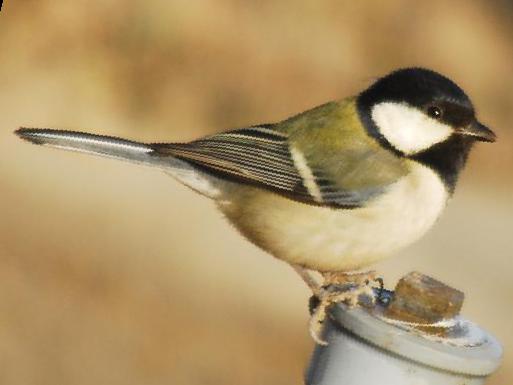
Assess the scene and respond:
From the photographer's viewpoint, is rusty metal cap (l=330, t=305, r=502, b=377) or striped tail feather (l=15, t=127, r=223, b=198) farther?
striped tail feather (l=15, t=127, r=223, b=198)

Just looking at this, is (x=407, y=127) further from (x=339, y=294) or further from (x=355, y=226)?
(x=339, y=294)

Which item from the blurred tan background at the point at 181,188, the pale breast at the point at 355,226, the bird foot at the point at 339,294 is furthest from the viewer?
the blurred tan background at the point at 181,188

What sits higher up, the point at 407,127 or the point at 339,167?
the point at 407,127

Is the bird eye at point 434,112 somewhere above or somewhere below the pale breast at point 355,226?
above

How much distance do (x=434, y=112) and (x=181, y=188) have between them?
11.4 ft

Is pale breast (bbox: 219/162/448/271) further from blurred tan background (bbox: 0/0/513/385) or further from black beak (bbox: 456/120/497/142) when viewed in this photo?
blurred tan background (bbox: 0/0/513/385)

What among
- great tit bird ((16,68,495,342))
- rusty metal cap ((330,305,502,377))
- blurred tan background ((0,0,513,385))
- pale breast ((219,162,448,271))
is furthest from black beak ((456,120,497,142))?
rusty metal cap ((330,305,502,377))

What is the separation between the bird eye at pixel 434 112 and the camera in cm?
215

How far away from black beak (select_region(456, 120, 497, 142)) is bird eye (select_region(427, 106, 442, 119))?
0.23ft

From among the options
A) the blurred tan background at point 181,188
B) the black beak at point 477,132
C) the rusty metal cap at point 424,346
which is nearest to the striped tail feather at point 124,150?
the blurred tan background at point 181,188

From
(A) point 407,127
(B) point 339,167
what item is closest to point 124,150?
(B) point 339,167

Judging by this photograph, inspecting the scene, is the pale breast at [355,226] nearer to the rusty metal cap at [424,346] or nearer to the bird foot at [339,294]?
the bird foot at [339,294]

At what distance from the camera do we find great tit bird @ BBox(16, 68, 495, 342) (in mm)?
2145

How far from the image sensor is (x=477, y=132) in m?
2.17
